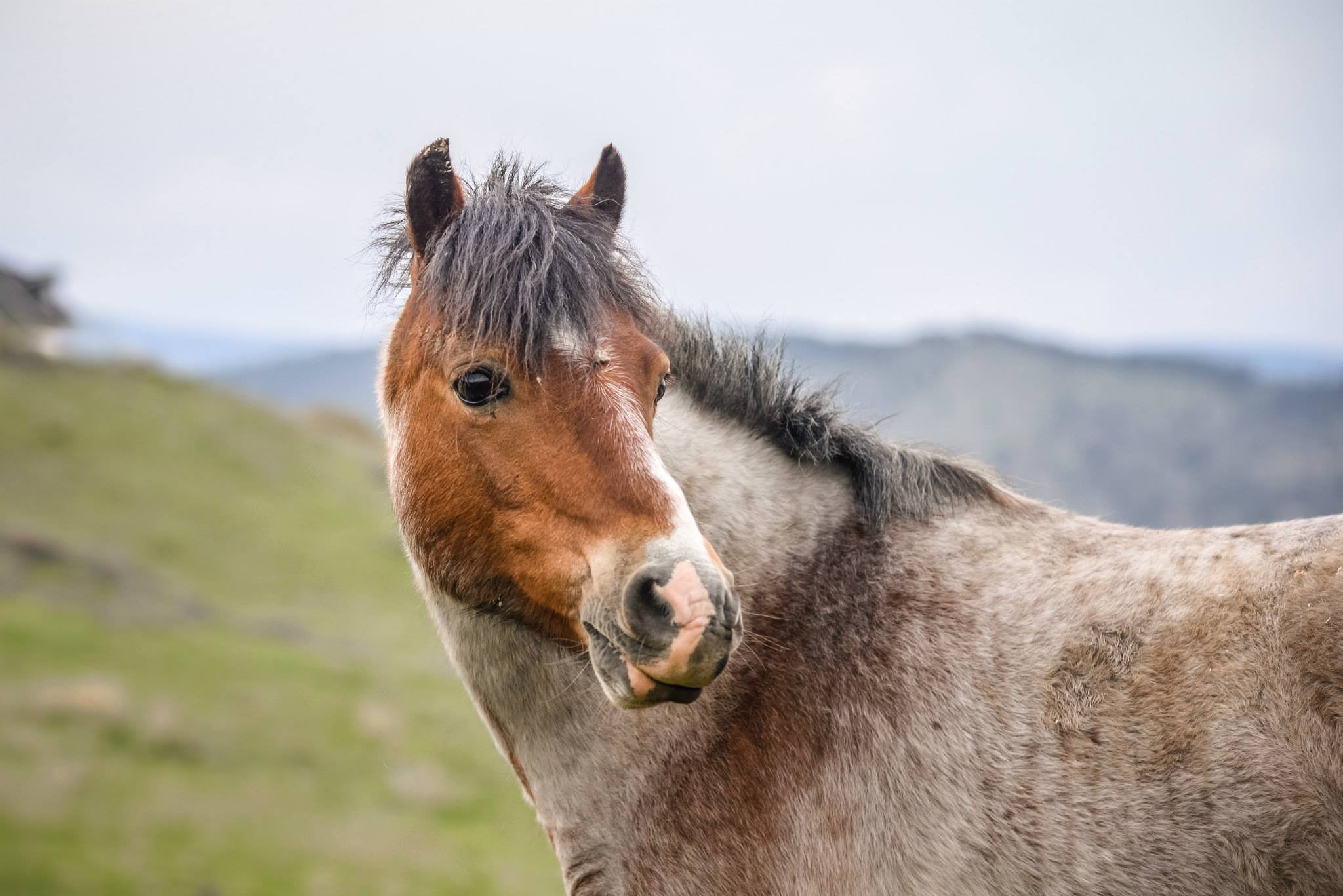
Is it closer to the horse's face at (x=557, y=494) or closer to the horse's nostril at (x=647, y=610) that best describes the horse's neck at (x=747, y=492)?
the horse's face at (x=557, y=494)

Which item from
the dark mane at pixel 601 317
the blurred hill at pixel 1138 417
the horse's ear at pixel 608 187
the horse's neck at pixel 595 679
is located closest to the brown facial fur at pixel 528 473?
the dark mane at pixel 601 317

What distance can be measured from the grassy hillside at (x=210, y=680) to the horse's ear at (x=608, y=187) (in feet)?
23.2

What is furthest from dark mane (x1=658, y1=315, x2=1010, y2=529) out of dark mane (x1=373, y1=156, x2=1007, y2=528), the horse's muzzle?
the horse's muzzle

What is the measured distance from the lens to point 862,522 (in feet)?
11.7

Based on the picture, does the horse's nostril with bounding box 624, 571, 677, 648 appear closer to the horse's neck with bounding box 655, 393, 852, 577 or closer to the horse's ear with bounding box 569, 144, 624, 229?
the horse's neck with bounding box 655, 393, 852, 577

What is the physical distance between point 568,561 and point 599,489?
27 centimetres

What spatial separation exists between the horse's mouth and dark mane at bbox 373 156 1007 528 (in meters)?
1.01

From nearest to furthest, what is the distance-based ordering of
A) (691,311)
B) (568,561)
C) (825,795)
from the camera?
1. (568,561)
2. (825,795)
3. (691,311)

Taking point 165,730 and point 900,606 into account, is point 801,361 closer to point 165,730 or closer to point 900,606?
point 900,606

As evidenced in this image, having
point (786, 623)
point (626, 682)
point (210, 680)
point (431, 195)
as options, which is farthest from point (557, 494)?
point (210, 680)

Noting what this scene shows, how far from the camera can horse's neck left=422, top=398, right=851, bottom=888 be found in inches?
131

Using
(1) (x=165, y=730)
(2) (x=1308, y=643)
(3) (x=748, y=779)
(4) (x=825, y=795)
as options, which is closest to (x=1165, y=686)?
(2) (x=1308, y=643)

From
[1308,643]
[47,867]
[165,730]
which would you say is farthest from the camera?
[165,730]

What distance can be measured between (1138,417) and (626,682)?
20479mm
